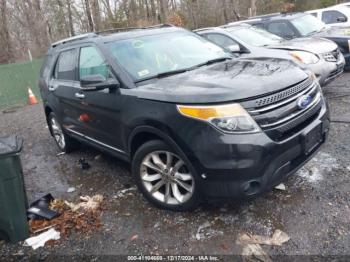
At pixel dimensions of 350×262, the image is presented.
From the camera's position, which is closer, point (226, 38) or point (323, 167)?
point (323, 167)

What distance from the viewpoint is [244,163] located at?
286cm

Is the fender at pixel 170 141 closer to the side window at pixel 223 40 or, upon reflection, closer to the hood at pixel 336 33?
the side window at pixel 223 40

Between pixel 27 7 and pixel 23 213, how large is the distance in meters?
24.6

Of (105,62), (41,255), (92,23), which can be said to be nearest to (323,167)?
(105,62)

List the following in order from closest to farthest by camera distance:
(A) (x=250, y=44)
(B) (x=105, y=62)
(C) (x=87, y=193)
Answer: (B) (x=105, y=62) → (C) (x=87, y=193) → (A) (x=250, y=44)

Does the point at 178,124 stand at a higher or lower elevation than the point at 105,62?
lower

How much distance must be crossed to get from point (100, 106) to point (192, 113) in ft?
4.94

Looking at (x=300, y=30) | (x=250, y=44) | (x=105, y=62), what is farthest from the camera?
(x=300, y=30)

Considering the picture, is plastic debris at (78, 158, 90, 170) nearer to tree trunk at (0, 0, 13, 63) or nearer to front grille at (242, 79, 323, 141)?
front grille at (242, 79, 323, 141)

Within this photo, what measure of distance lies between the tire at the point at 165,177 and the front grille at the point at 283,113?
75 cm

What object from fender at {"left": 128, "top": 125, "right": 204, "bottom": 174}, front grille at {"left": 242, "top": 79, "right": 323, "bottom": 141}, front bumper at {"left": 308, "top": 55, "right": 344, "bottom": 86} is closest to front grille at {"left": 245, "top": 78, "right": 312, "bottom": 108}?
front grille at {"left": 242, "top": 79, "right": 323, "bottom": 141}

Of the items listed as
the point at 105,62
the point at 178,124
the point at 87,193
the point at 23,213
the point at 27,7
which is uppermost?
the point at 27,7

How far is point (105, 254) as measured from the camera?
316 cm

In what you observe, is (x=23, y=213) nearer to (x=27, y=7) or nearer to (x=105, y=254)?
(x=105, y=254)
